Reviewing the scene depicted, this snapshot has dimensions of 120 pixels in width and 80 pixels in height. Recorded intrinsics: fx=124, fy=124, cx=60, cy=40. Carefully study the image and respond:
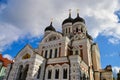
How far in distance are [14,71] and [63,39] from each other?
12083mm

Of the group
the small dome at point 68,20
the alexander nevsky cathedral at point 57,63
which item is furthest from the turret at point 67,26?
the alexander nevsky cathedral at point 57,63

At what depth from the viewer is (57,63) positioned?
897 inches

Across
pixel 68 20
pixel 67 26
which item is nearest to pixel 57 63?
pixel 67 26

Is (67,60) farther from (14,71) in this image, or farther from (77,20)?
(77,20)

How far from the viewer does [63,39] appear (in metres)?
27.9

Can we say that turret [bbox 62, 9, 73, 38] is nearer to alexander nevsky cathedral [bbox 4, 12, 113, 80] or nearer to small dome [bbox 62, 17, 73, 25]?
small dome [bbox 62, 17, 73, 25]

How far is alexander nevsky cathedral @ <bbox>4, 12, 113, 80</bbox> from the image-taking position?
21.2m

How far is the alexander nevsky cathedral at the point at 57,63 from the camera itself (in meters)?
21.2

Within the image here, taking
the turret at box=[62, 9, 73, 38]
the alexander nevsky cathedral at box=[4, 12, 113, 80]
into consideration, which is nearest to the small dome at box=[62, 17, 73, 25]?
the turret at box=[62, 9, 73, 38]

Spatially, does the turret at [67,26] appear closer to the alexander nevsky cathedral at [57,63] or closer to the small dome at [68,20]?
the small dome at [68,20]

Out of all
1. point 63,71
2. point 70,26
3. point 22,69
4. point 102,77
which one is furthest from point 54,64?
point 70,26

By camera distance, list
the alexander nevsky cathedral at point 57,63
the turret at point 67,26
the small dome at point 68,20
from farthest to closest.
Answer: the small dome at point 68,20
the turret at point 67,26
the alexander nevsky cathedral at point 57,63

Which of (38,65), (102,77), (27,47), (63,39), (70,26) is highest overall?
(70,26)

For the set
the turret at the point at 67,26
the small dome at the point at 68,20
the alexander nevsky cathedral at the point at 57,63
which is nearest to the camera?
the alexander nevsky cathedral at the point at 57,63
